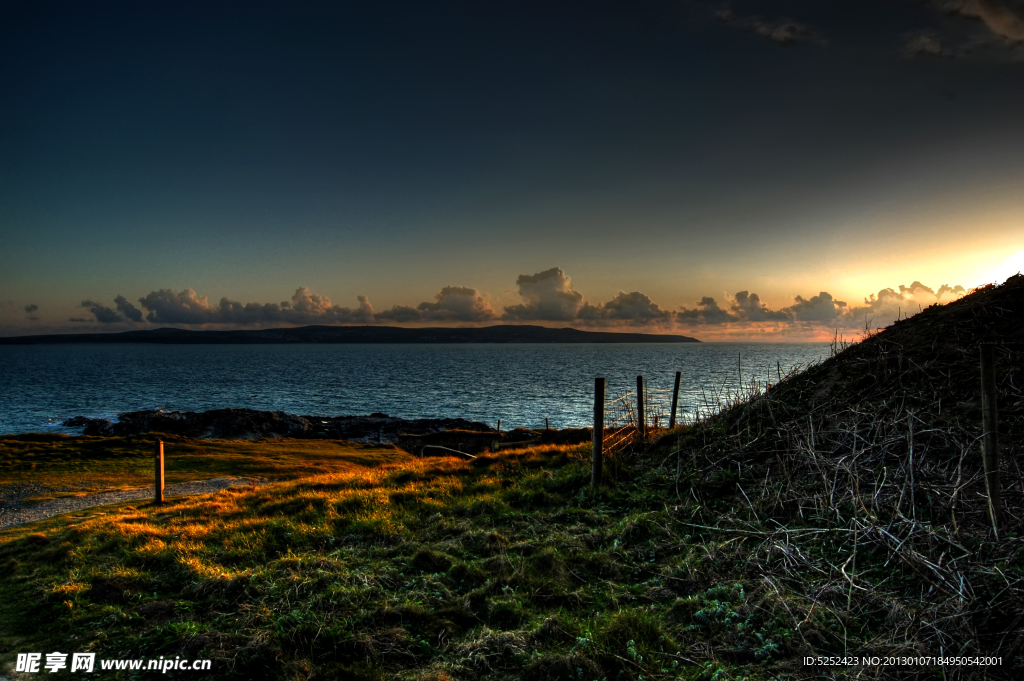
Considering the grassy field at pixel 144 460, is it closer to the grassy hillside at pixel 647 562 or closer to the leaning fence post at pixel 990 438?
the grassy hillside at pixel 647 562

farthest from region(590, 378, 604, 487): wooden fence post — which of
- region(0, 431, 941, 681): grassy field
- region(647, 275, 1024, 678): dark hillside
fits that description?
region(647, 275, 1024, 678): dark hillside

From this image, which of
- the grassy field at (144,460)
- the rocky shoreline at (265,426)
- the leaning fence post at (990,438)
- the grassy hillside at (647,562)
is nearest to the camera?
the grassy hillside at (647,562)

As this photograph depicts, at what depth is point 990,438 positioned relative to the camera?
7.62 meters

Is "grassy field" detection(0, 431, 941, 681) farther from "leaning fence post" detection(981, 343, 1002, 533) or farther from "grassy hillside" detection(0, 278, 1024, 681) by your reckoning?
"leaning fence post" detection(981, 343, 1002, 533)

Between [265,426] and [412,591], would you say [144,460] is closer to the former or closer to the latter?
[265,426]

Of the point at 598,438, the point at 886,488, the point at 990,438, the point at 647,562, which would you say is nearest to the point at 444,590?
the point at 647,562

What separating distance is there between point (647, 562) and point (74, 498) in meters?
23.4

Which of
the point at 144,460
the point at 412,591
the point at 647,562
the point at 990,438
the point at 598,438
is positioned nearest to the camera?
the point at 990,438

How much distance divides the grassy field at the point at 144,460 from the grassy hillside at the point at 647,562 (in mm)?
14122

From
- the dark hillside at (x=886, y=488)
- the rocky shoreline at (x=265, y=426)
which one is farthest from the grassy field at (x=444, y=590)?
the rocky shoreline at (x=265, y=426)

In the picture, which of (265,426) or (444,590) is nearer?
(444,590)

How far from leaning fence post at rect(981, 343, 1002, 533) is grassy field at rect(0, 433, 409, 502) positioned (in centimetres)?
2701

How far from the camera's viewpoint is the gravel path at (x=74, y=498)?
18172 mm

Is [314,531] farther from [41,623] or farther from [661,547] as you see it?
[661,547]
